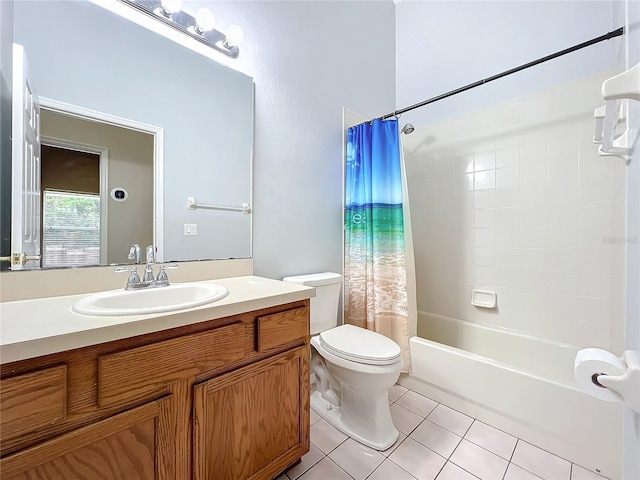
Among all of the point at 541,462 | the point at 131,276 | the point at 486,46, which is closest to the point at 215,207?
the point at 131,276

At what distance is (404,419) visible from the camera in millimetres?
1515

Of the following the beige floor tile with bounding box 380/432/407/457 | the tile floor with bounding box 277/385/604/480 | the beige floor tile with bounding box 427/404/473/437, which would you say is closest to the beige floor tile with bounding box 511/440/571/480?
the tile floor with bounding box 277/385/604/480

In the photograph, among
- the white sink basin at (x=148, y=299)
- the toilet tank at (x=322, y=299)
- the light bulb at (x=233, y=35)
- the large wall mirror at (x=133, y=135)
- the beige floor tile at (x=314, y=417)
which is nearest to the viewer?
the white sink basin at (x=148, y=299)

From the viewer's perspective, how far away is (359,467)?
3.96 feet

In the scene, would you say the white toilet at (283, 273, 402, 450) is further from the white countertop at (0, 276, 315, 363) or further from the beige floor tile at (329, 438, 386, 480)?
the white countertop at (0, 276, 315, 363)

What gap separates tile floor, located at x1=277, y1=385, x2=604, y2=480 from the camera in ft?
3.80

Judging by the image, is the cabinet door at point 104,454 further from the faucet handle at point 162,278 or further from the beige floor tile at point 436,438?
the beige floor tile at point 436,438

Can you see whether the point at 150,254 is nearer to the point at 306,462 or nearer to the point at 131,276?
the point at 131,276

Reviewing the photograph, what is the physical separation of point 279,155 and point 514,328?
1.96 m

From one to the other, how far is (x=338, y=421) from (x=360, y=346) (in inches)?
17.9

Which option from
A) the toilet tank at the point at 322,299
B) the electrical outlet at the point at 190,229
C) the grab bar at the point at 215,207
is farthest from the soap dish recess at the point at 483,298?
the electrical outlet at the point at 190,229

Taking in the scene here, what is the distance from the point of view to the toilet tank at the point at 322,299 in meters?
1.64

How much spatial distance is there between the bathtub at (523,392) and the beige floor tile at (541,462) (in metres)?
0.03

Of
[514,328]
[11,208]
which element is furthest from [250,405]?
[514,328]
